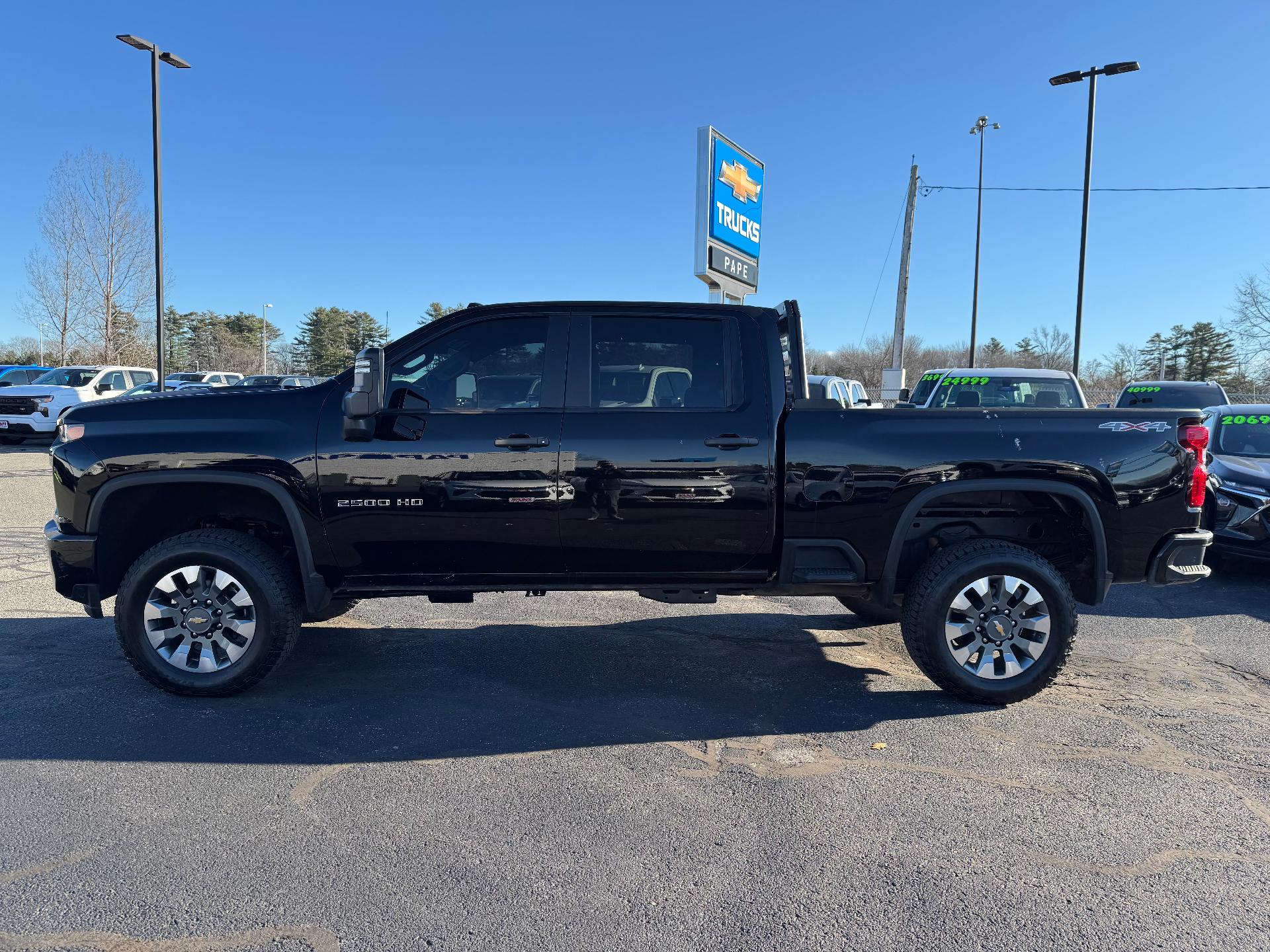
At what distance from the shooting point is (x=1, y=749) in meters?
3.60

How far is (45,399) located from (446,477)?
60.7 feet

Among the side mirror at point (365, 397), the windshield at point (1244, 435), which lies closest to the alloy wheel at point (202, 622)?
the side mirror at point (365, 397)

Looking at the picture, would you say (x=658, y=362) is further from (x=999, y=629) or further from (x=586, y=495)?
(x=999, y=629)

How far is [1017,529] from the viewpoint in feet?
15.0

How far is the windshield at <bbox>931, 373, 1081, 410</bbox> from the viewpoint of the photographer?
11023 mm

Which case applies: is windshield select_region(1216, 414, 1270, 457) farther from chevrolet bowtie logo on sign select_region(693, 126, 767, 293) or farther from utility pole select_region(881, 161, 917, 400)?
utility pole select_region(881, 161, 917, 400)

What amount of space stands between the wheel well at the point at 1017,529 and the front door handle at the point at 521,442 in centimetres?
193

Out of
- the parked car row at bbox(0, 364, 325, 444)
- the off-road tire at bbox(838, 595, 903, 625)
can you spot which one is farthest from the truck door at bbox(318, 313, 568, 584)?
the parked car row at bbox(0, 364, 325, 444)

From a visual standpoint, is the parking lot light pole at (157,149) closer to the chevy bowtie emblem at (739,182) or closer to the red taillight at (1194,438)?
the chevy bowtie emblem at (739,182)

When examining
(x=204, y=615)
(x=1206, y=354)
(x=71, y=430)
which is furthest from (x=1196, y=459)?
(x=1206, y=354)

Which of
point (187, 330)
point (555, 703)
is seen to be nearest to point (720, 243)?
point (555, 703)

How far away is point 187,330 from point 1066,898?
325ft

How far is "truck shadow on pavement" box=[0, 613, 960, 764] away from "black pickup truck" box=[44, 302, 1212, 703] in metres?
0.32

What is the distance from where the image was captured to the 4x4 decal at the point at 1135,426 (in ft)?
13.9
